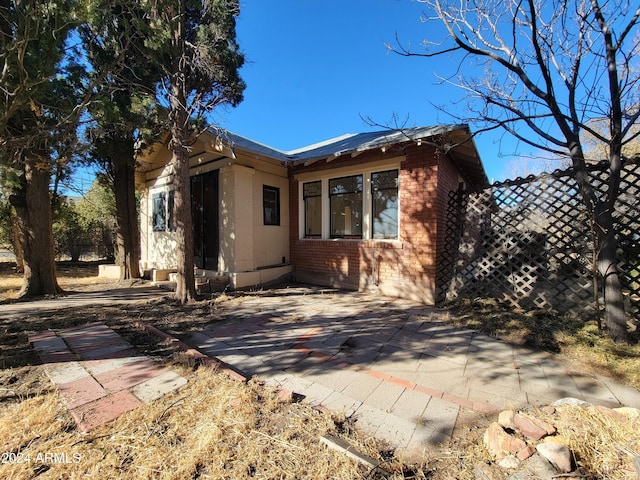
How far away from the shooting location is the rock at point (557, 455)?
59.5 inches

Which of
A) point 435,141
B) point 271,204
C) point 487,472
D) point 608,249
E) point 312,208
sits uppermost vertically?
point 435,141

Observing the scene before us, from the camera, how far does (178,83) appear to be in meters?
5.43

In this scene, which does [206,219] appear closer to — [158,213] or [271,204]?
[271,204]

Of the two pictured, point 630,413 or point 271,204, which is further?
point 271,204

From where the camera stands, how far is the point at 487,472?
5.19ft

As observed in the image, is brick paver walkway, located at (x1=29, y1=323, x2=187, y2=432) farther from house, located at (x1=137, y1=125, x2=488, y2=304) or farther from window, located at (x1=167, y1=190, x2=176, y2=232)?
window, located at (x1=167, y1=190, x2=176, y2=232)

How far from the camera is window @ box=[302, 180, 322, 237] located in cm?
742

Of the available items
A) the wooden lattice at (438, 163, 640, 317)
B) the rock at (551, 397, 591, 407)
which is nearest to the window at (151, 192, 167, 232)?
the wooden lattice at (438, 163, 640, 317)

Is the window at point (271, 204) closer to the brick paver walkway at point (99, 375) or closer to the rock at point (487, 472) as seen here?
the brick paver walkway at point (99, 375)

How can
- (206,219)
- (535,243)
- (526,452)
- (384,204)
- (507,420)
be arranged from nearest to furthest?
(526,452) → (507,420) → (535,243) → (384,204) → (206,219)

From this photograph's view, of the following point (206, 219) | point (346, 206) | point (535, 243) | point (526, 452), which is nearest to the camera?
point (526, 452)

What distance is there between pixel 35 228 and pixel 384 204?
25.6ft

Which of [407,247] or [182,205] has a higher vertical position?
[182,205]

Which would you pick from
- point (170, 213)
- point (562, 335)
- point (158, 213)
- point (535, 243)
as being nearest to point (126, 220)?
point (158, 213)
